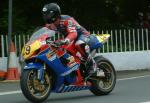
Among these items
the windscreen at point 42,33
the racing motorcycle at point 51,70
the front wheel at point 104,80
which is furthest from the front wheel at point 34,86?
the front wheel at point 104,80

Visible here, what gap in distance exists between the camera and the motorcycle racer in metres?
11.7

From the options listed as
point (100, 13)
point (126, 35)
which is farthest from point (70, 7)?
point (126, 35)

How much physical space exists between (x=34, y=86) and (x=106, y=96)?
1.71m

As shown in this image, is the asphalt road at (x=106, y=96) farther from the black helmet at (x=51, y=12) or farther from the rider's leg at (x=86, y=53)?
the black helmet at (x=51, y=12)

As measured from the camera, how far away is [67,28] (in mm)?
11961

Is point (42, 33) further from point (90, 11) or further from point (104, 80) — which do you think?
point (90, 11)

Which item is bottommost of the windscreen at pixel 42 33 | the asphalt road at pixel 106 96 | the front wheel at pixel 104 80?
the asphalt road at pixel 106 96

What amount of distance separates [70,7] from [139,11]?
2.88 metres

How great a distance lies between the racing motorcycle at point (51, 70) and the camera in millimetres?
11266

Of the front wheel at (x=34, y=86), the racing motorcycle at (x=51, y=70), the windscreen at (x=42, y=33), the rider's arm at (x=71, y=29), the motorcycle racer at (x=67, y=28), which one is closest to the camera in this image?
the front wheel at (x=34, y=86)

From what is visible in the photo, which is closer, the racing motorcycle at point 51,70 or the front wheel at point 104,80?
the racing motorcycle at point 51,70

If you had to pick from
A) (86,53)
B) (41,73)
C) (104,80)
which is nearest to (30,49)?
(41,73)

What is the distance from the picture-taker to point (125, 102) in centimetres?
1137

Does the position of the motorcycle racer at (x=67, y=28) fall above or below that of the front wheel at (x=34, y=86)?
above
